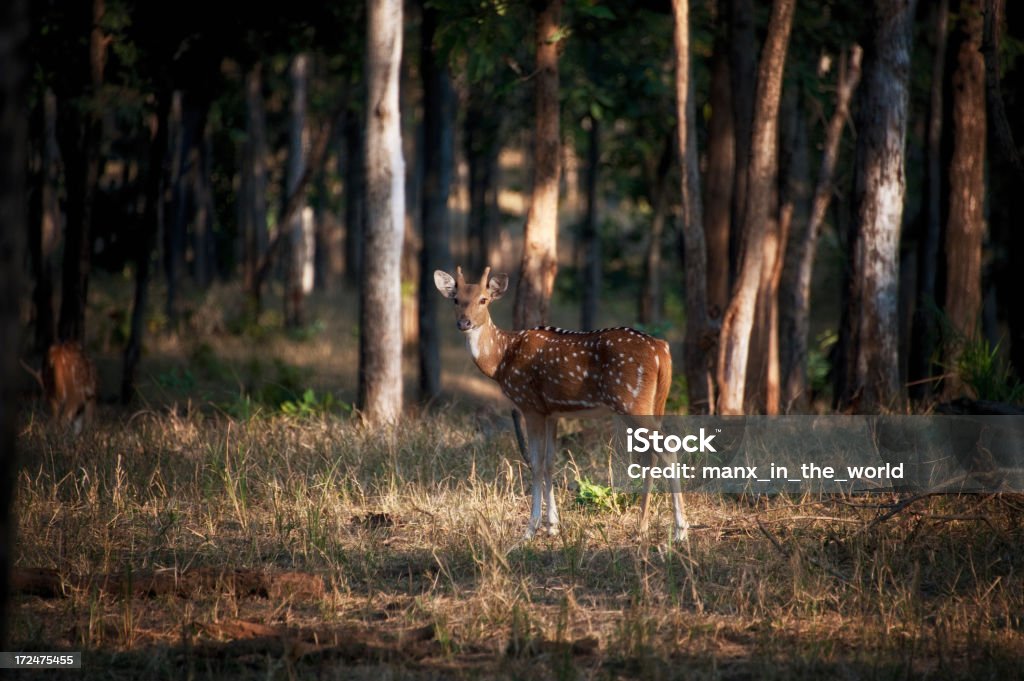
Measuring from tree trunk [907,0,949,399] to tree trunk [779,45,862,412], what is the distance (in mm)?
1246

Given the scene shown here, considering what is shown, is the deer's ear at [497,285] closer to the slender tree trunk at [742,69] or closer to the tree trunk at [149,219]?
the slender tree trunk at [742,69]

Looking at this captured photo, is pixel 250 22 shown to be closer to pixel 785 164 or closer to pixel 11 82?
pixel 785 164

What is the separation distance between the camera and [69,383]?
44.5ft

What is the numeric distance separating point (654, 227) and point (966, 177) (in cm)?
1225

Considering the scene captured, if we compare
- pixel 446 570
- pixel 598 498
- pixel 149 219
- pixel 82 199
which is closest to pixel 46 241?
pixel 149 219

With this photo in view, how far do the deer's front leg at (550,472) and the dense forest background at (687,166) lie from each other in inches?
139

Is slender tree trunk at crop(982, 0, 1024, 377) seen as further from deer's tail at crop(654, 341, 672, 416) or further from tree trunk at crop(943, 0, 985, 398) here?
deer's tail at crop(654, 341, 672, 416)

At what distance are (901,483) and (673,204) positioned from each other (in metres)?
20.9

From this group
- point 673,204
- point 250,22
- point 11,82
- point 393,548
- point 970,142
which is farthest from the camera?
point 673,204

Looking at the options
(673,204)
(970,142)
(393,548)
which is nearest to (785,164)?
(970,142)

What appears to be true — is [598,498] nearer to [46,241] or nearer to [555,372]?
[555,372]

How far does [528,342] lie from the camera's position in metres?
9.14

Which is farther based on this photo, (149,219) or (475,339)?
(149,219)

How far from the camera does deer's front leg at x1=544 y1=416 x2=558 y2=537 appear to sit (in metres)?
8.93
